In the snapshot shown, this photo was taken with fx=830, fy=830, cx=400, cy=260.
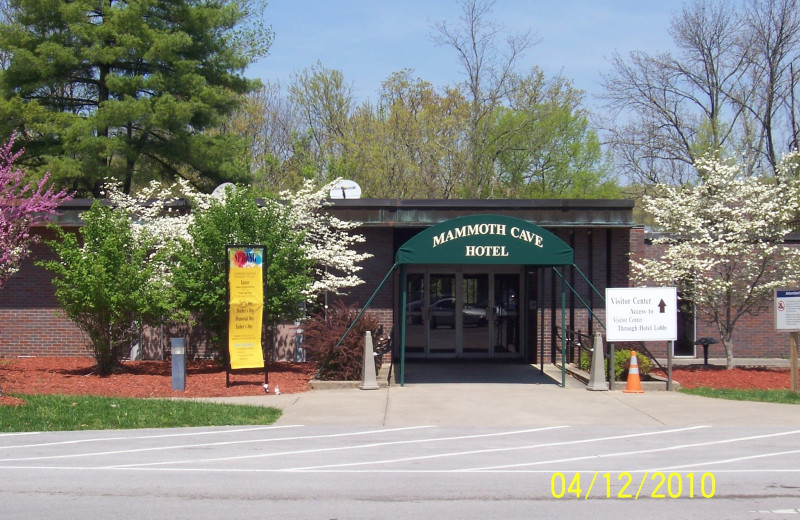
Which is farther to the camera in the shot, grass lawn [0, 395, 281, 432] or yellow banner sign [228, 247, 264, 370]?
yellow banner sign [228, 247, 264, 370]

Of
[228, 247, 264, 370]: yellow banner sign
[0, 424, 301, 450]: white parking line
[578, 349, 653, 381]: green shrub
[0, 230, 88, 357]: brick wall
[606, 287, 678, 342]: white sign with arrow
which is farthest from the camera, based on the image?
[0, 230, 88, 357]: brick wall

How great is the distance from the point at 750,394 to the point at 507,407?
4.84m

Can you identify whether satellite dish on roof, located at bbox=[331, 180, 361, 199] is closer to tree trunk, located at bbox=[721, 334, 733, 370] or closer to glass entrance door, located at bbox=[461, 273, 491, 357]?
glass entrance door, located at bbox=[461, 273, 491, 357]

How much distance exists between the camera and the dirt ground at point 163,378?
49.3ft

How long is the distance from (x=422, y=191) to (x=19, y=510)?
32.3 m

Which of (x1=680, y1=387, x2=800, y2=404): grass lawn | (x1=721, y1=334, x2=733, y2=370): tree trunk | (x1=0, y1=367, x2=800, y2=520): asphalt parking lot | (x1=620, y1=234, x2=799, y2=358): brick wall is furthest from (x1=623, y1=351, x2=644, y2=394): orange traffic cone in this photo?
(x1=620, y1=234, x2=799, y2=358): brick wall

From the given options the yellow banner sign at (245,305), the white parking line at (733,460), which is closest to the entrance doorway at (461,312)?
the yellow banner sign at (245,305)

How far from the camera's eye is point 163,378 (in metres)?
16.7

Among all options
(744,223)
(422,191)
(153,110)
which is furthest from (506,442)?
(422,191)

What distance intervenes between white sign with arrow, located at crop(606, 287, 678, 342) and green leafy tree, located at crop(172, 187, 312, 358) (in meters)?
6.07

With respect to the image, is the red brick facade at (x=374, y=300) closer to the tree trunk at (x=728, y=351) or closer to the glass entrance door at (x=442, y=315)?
the glass entrance door at (x=442, y=315)
